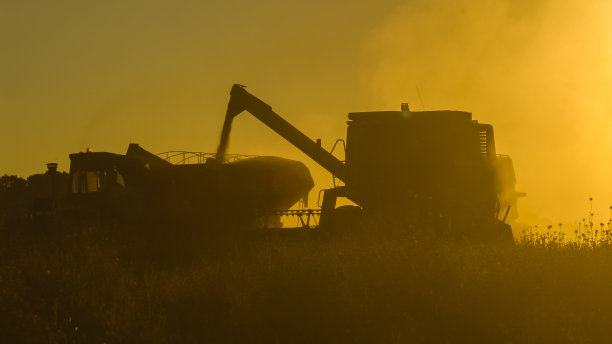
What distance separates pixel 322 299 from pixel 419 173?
11.4 metres

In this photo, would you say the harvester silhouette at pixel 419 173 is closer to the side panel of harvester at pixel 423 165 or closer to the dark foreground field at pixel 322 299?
the side panel of harvester at pixel 423 165

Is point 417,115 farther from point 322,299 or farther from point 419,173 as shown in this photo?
point 322,299

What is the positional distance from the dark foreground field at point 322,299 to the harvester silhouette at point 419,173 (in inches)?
297

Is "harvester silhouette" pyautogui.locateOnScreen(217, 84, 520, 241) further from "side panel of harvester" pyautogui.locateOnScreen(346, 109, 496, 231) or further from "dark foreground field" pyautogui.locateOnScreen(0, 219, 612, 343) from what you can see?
"dark foreground field" pyautogui.locateOnScreen(0, 219, 612, 343)

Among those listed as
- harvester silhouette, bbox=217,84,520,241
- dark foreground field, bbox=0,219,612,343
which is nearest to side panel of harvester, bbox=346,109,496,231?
harvester silhouette, bbox=217,84,520,241

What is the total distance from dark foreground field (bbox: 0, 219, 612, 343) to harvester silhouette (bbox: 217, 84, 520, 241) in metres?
7.55

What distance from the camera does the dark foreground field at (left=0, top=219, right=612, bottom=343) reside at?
947 centimetres

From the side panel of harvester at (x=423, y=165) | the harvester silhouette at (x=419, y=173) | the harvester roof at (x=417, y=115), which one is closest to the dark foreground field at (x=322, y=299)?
the harvester silhouette at (x=419, y=173)

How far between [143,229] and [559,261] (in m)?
10.7

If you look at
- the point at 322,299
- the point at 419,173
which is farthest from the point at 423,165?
the point at 322,299

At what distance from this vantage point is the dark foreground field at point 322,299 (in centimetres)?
947

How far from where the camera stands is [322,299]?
402 inches

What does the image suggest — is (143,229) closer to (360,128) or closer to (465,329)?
(360,128)

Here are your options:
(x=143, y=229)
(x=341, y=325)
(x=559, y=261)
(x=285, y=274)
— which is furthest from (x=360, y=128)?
(x=341, y=325)
